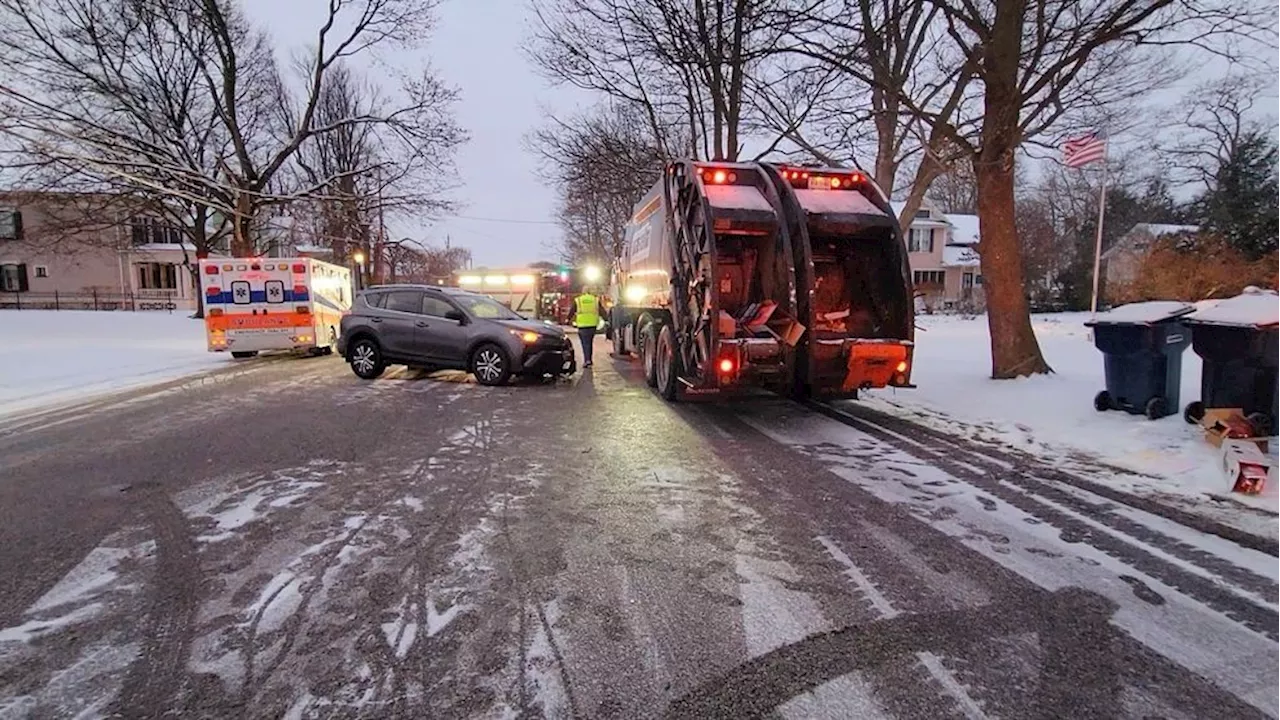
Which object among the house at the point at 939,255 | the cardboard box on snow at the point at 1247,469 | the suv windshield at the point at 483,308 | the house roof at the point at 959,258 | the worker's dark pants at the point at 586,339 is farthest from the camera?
the house roof at the point at 959,258

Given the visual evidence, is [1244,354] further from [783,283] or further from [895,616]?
[895,616]

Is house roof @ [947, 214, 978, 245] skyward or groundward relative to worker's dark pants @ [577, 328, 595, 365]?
skyward

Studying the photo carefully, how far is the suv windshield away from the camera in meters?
11.6

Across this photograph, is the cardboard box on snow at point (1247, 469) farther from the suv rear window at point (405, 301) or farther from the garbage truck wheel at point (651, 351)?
the suv rear window at point (405, 301)

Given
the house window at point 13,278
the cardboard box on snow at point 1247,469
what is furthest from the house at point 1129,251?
the house window at point 13,278

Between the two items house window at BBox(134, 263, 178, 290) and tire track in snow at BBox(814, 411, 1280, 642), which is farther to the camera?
house window at BBox(134, 263, 178, 290)

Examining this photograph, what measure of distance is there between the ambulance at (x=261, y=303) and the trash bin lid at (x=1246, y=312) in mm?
15910

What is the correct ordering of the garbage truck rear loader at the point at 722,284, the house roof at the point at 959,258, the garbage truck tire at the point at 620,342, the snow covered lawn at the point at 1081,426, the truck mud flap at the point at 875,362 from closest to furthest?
the snow covered lawn at the point at 1081,426 < the truck mud flap at the point at 875,362 < the garbage truck rear loader at the point at 722,284 < the garbage truck tire at the point at 620,342 < the house roof at the point at 959,258

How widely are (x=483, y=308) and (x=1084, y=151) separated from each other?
46.9 feet

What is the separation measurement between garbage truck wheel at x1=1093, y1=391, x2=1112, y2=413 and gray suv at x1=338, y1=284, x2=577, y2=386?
7.45 metres

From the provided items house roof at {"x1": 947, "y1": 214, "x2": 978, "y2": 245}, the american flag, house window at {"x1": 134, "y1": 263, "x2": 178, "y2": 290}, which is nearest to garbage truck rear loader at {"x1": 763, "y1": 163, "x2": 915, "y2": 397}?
the american flag

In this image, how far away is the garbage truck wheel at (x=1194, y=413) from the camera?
6605 mm

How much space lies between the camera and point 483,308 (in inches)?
466

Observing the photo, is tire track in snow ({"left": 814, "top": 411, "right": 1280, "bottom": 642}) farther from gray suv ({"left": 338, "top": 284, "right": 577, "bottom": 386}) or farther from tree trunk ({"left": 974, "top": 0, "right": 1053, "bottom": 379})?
gray suv ({"left": 338, "top": 284, "right": 577, "bottom": 386})
